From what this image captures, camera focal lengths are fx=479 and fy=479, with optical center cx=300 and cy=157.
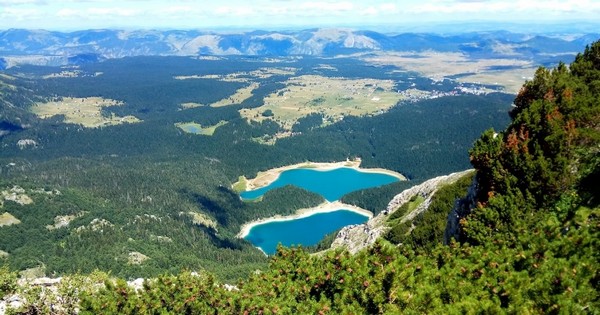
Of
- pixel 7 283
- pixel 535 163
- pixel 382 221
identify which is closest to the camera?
pixel 535 163

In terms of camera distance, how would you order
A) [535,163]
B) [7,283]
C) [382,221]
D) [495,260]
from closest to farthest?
[495,260]
[535,163]
[7,283]
[382,221]

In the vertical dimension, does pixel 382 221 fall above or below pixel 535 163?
below

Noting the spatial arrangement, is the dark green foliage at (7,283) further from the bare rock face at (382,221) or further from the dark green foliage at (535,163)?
the bare rock face at (382,221)

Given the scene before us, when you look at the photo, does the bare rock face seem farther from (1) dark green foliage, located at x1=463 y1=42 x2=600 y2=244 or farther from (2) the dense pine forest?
(1) dark green foliage, located at x1=463 y1=42 x2=600 y2=244

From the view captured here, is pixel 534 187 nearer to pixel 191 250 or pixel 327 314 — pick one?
pixel 327 314

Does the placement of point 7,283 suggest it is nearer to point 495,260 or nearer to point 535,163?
point 495,260

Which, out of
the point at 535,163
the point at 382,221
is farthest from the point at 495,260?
the point at 382,221

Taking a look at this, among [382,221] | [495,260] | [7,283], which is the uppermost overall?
[495,260]

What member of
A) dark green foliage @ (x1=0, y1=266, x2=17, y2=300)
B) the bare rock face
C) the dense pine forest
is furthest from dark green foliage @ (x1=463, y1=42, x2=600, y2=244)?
the bare rock face

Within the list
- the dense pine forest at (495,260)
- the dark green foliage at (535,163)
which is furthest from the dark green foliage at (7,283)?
the dark green foliage at (535,163)

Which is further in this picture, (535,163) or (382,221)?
(382,221)
